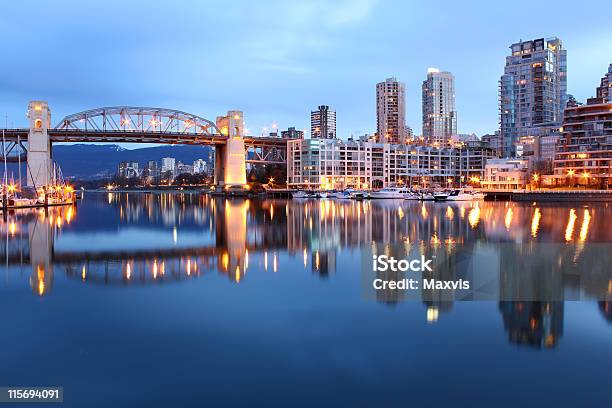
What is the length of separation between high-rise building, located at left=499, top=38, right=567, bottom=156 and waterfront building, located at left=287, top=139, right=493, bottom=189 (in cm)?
2042

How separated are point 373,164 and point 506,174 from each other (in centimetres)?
3423

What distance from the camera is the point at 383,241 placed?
23.4m

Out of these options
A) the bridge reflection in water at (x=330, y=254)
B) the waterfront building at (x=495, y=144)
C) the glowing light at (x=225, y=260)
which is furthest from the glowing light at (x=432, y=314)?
the waterfront building at (x=495, y=144)

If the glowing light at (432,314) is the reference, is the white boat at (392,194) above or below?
above

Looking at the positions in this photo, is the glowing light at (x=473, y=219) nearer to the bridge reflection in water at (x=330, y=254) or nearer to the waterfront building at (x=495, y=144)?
the bridge reflection in water at (x=330, y=254)

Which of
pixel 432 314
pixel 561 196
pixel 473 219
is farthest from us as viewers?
pixel 561 196

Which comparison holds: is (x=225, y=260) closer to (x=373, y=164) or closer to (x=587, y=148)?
(x=587, y=148)

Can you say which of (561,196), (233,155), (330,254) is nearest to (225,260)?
(330,254)

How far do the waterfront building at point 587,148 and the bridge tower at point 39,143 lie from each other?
74618 mm

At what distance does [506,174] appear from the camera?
102m

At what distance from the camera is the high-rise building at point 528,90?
15212 centimetres

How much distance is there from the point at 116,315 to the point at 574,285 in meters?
10.4

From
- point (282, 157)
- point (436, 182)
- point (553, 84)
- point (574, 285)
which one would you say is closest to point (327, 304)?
point (574, 285)

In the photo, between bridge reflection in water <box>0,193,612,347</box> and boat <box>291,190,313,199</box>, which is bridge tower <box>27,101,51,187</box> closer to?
boat <box>291,190,313,199</box>
